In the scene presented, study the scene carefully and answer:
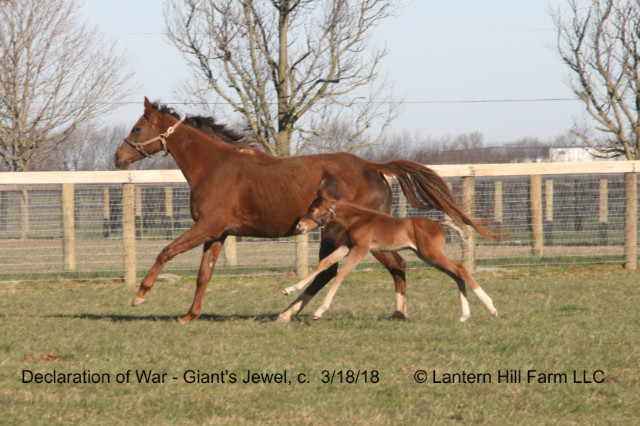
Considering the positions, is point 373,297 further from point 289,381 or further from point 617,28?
point 617,28

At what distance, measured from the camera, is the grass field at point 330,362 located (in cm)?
491

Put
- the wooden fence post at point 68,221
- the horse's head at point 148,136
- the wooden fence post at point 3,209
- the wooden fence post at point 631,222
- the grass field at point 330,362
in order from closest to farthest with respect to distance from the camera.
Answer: the grass field at point 330,362 → the horse's head at point 148,136 → the wooden fence post at point 68,221 → the wooden fence post at point 631,222 → the wooden fence post at point 3,209

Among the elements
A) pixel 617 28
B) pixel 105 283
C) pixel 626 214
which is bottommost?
pixel 105 283

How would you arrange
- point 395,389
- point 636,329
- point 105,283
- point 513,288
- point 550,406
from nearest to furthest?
1. point 550,406
2. point 395,389
3. point 636,329
4. point 513,288
5. point 105,283

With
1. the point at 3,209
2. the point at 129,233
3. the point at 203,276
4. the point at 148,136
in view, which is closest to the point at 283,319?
the point at 203,276

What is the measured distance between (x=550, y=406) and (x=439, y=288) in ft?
22.0

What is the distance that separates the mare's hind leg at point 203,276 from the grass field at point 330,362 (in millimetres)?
124

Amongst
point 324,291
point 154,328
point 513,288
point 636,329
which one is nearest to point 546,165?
point 513,288

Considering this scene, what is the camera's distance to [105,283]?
13078mm

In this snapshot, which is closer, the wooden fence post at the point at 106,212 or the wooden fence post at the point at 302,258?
the wooden fence post at the point at 302,258

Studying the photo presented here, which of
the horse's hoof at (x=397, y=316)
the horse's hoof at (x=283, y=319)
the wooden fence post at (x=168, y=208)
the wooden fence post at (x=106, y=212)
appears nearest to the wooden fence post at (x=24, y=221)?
the wooden fence post at (x=106, y=212)

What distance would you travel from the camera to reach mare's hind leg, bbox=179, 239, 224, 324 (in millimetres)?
8422

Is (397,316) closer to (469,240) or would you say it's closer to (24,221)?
(469,240)

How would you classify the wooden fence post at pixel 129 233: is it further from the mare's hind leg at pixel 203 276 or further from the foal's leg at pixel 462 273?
the foal's leg at pixel 462 273
